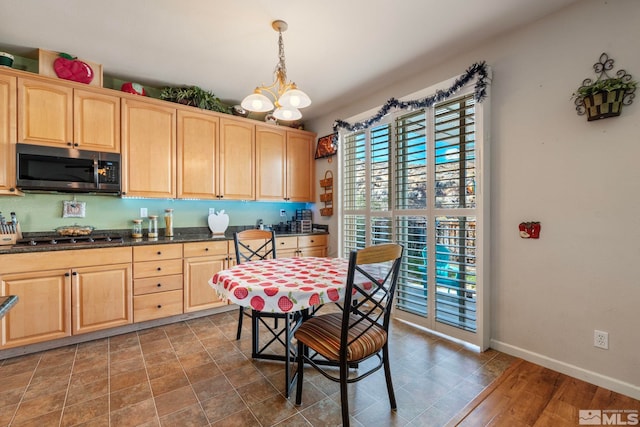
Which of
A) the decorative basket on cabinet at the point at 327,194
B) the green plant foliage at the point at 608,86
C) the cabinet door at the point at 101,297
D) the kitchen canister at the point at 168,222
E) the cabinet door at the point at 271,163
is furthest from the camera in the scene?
the decorative basket on cabinet at the point at 327,194

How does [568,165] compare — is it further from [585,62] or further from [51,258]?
[51,258]

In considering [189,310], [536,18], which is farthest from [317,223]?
[536,18]

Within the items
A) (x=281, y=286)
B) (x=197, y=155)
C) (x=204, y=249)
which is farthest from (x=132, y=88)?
(x=281, y=286)

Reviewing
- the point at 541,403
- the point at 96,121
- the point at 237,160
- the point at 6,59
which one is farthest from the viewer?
the point at 237,160

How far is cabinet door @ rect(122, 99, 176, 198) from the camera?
2.92 meters

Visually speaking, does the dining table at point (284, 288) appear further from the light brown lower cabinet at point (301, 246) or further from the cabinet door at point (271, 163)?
the cabinet door at point (271, 163)

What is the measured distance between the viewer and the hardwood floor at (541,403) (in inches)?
62.4

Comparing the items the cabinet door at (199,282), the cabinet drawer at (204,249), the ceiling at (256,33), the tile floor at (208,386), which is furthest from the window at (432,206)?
the cabinet door at (199,282)

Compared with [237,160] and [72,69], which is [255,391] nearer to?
[237,160]

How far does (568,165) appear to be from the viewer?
199 cm

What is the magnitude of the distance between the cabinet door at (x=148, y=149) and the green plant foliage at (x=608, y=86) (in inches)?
142

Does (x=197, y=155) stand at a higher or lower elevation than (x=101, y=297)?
higher

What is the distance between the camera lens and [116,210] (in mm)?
3156
